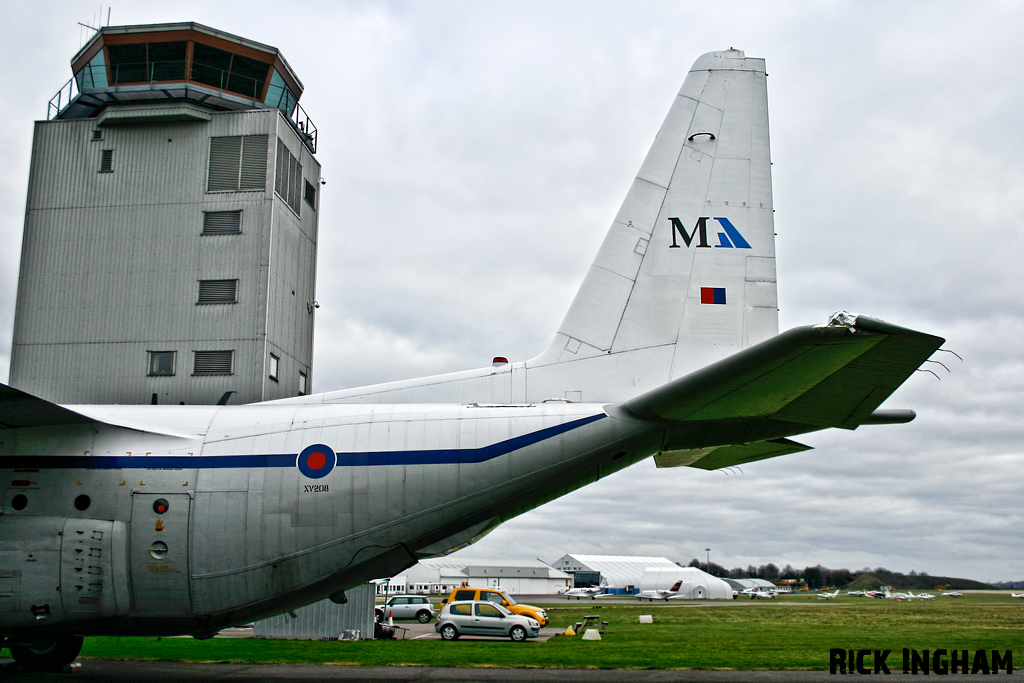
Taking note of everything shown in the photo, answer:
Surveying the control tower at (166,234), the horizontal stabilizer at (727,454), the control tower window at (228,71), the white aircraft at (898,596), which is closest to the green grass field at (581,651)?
the horizontal stabilizer at (727,454)

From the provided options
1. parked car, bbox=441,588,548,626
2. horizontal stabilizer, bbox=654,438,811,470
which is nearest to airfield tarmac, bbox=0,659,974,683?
horizontal stabilizer, bbox=654,438,811,470

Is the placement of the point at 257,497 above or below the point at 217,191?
below

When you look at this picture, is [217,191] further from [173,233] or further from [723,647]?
[723,647]

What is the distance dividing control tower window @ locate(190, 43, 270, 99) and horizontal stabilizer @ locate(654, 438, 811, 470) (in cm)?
2186

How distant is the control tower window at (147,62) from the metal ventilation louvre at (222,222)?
540cm

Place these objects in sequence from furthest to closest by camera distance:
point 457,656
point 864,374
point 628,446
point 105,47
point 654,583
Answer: point 654,583
point 105,47
point 457,656
point 628,446
point 864,374

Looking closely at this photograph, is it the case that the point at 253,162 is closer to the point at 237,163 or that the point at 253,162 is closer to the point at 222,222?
the point at 237,163

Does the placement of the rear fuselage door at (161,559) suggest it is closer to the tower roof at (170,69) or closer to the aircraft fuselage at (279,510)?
the aircraft fuselage at (279,510)

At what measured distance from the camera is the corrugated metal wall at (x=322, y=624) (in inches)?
1044

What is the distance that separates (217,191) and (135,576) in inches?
694

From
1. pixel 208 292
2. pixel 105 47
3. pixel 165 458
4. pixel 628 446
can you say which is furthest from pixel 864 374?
pixel 105 47

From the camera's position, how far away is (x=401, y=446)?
1116 centimetres

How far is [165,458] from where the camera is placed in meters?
11.5

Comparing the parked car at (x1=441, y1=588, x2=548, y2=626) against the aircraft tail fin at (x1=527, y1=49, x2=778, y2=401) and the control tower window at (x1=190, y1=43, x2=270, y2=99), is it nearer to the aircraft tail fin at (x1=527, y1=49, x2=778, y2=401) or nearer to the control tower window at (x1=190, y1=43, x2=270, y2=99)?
the control tower window at (x1=190, y1=43, x2=270, y2=99)
